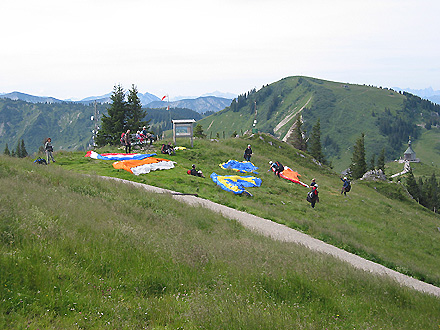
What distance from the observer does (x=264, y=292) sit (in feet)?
23.1

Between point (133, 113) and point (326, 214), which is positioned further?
point (133, 113)

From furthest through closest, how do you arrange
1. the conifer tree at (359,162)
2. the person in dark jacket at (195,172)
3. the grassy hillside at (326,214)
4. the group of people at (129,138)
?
the conifer tree at (359,162)
the group of people at (129,138)
the person in dark jacket at (195,172)
the grassy hillside at (326,214)

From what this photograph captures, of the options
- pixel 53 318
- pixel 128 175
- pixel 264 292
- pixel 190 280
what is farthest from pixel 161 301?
pixel 128 175

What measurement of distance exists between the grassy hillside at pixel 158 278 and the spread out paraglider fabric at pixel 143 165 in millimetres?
9842

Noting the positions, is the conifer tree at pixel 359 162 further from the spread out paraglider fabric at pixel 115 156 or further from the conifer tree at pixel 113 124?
the spread out paraglider fabric at pixel 115 156

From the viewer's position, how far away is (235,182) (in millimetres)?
23734

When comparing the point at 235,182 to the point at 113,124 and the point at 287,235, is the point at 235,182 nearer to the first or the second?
the point at 287,235

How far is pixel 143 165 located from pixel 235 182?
698 cm

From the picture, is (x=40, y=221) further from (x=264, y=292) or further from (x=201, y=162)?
(x=201, y=162)

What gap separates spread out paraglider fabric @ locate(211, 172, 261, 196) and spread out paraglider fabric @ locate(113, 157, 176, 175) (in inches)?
152

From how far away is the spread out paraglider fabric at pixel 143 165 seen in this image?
22.9 metres

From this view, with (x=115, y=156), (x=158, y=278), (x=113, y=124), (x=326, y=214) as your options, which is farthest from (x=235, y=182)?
(x=113, y=124)

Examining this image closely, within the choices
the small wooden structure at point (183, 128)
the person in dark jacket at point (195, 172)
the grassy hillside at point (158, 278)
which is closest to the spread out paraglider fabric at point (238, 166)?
the person in dark jacket at point (195, 172)

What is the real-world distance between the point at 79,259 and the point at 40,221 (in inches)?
68.6
